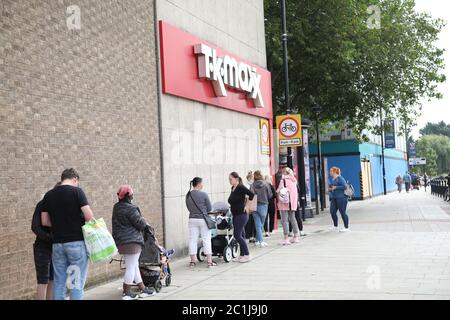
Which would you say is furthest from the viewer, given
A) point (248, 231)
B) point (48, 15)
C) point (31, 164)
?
point (248, 231)

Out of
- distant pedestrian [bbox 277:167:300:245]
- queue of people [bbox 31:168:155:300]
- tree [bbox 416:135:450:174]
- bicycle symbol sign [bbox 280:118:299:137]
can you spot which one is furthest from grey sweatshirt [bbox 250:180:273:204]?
tree [bbox 416:135:450:174]

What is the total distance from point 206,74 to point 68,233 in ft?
23.1

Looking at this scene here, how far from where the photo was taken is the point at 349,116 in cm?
2523

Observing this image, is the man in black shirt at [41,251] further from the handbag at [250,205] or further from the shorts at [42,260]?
the handbag at [250,205]

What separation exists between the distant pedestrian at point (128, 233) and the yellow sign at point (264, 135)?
377 inches

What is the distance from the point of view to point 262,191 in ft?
41.6

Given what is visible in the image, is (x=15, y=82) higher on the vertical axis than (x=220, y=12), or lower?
lower

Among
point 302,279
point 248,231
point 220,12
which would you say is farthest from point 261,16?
point 302,279

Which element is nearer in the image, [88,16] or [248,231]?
[88,16]

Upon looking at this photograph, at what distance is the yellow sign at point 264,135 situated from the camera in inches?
653

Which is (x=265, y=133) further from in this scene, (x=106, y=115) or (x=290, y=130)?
(x=106, y=115)

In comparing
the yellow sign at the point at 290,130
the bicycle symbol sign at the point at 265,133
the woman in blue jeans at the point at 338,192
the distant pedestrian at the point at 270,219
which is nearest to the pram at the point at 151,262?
the distant pedestrian at the point at 270,219
